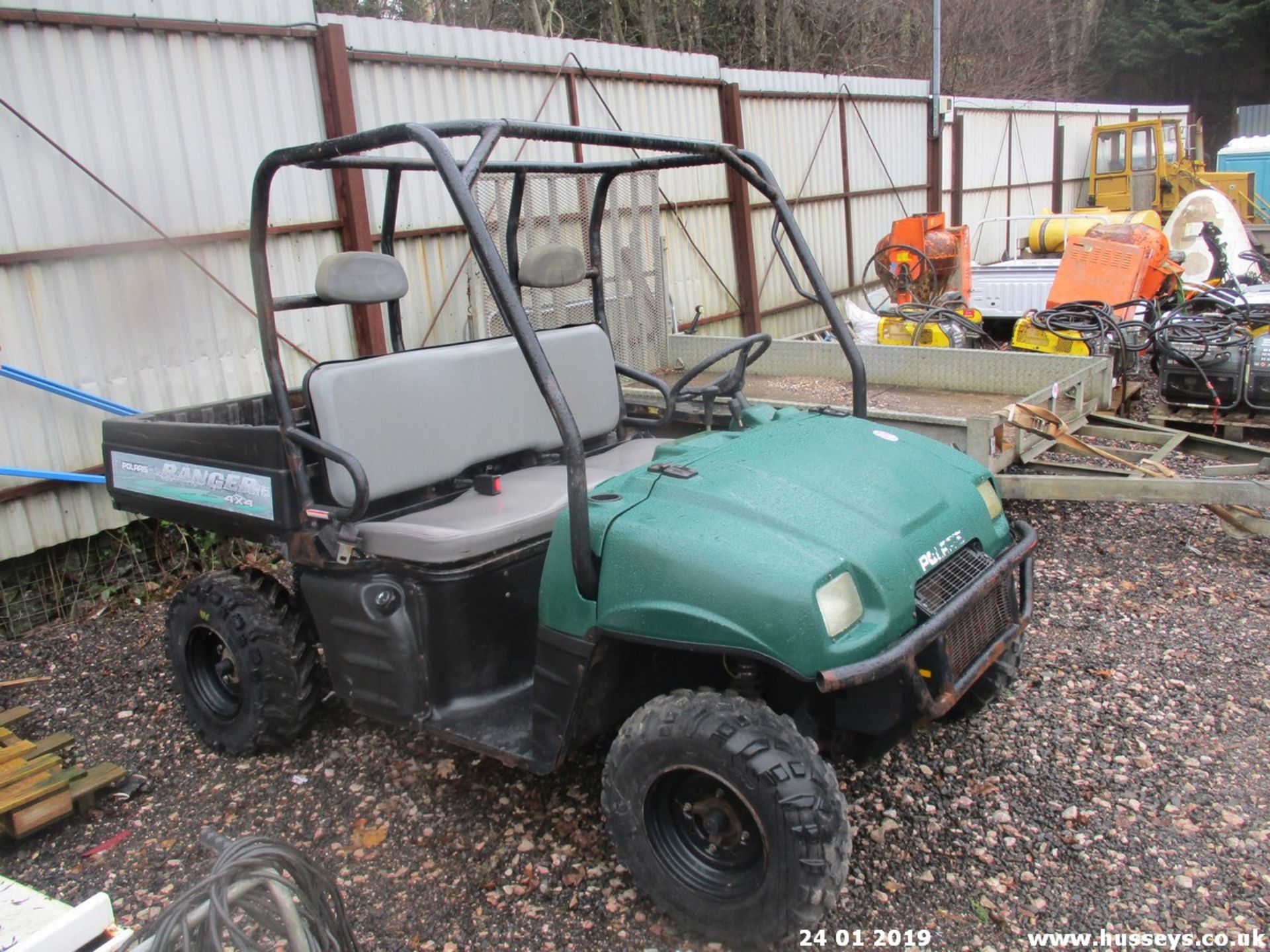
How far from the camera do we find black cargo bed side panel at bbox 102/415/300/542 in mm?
3033

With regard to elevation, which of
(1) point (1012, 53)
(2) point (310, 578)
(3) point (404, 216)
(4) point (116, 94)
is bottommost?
(2) point (310, 578)

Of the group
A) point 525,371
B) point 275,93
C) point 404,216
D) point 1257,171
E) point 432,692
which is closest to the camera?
point 432,692

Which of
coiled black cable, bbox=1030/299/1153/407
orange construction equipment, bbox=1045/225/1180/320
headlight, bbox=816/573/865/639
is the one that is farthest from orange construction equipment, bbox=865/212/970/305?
headlight, bbox=816/573/865/639

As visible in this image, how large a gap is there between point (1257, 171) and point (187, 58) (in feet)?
58.2

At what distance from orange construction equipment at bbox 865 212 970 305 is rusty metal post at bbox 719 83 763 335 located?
1.19 m

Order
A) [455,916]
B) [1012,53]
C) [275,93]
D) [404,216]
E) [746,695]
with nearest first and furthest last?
[746,695], [455,916], [275,93], [404,216], [1012,53]

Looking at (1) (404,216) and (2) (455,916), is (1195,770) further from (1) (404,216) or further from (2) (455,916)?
(1) (404,216)

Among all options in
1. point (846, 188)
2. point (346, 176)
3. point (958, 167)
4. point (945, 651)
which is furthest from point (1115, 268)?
point (945, 651)

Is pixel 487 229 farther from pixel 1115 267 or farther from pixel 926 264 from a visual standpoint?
pixel 926 264

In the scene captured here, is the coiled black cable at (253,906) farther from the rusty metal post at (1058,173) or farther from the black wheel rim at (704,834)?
the rusty metal post at (1058,173)

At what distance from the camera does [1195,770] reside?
3.03m

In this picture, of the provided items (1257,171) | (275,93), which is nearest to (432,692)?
(275,93)

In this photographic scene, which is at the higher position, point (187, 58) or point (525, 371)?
point (187, 58)

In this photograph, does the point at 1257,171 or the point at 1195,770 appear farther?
the point at 1257,171
